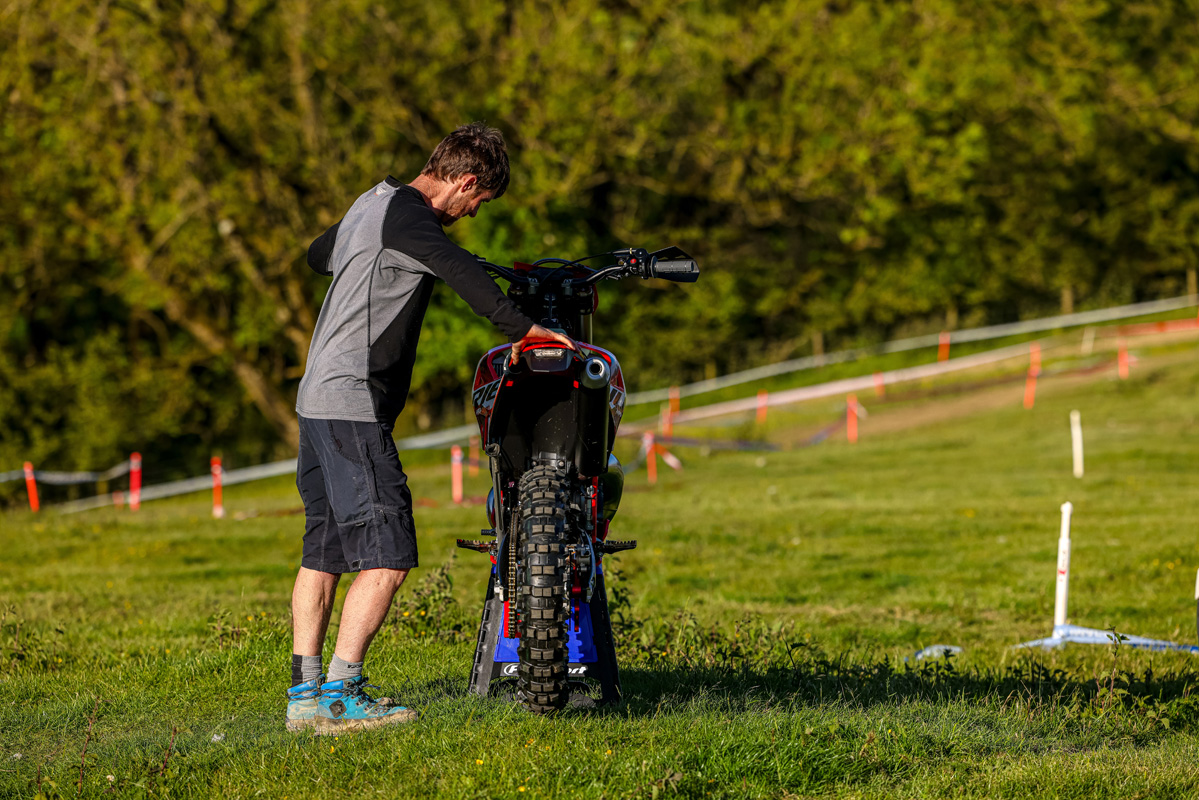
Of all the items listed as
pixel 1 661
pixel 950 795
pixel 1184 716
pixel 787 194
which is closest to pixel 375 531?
pixel 950 795

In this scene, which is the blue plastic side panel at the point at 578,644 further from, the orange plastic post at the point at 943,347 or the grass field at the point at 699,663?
the orange plastic post at the point at 943,347

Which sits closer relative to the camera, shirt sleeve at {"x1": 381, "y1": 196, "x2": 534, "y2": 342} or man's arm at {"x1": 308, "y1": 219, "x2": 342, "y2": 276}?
shirt sleeve at {"x1": 381, "y1": 196, "x2": 534, "y2": 342}

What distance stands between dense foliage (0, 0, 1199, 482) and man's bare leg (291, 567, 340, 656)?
80.3 ft

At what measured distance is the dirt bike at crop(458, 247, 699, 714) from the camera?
179 inches

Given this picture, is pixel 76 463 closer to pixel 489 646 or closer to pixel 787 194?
pixel 787 194

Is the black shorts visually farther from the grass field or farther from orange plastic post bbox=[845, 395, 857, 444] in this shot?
orange plastic post bbox=[845, 395, 857, 444]

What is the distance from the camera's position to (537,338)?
4.51m

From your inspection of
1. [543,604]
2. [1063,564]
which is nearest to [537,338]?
[543,604]

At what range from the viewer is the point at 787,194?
32.5 metres

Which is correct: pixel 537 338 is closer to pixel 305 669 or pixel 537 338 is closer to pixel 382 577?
pixel 382 577

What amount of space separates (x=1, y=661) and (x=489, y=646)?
2.82 meters

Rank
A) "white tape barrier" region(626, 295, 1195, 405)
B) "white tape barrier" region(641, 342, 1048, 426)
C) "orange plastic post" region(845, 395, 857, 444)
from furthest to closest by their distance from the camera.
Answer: "white tape barrier" region(626, 295, 1195, 405)
"white tape barrier" region(641, 342, 1048, 426)
"orange plastic post" region(845, 395, 857, 444)

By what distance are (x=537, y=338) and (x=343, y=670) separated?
1.41 metres

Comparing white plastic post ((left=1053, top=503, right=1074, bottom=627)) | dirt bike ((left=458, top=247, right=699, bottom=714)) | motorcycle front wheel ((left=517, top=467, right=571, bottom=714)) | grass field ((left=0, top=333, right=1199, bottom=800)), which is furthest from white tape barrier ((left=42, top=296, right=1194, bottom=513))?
motorcycle front wheel ((left=517, top=467, right=571, bottom=714))
